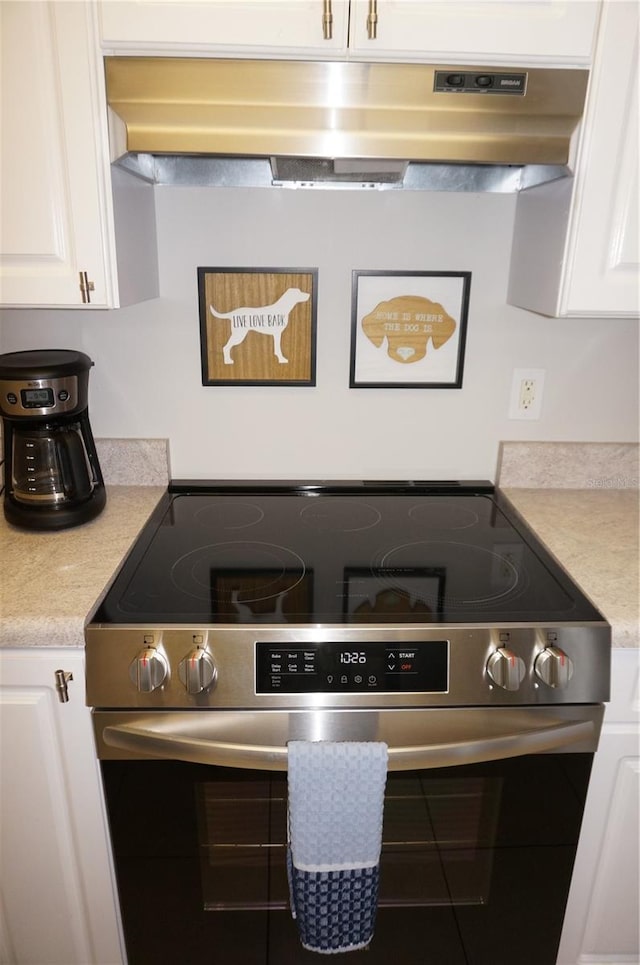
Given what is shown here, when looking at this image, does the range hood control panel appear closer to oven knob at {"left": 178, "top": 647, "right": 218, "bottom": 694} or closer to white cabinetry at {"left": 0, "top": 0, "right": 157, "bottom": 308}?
white cabinetry at {"left": 0, "top": 0, "right": 157, "bottom": 308}

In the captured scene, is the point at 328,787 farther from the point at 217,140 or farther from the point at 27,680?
the point at 217,140

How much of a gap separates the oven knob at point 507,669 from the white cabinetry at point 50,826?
0.67 metres

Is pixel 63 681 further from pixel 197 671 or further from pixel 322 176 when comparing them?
pixel 322 176

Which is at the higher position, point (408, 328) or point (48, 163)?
point (48, 163)

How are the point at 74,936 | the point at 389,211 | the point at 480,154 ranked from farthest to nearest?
the point at 389,211
the point at 74,936
the point at 480,154

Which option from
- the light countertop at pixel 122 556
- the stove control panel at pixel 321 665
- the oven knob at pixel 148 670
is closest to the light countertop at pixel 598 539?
the light countertop at pixel 122 556

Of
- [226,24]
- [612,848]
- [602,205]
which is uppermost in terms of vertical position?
[226,24]

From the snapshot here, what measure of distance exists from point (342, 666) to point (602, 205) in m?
0.94

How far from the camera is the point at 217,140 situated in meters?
1.09

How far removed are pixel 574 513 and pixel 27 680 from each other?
3.83ft

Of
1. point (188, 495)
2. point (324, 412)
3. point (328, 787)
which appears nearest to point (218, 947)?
point (328, 787)

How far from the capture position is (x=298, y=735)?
105 centimetres

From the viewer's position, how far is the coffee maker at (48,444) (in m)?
1.23

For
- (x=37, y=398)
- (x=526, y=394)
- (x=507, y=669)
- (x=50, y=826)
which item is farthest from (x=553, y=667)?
(x=37, y=398)
